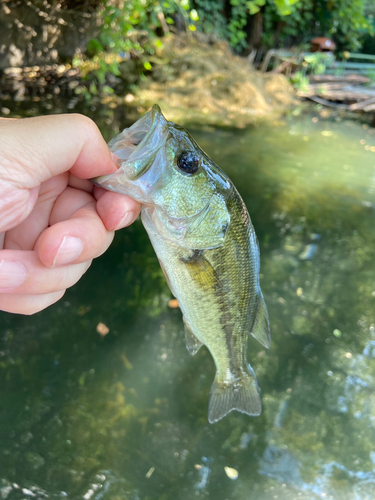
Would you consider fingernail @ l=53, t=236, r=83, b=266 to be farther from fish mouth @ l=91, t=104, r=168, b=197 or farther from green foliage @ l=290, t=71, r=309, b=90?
green foliage @ l=290, t=71, r=309, b=90

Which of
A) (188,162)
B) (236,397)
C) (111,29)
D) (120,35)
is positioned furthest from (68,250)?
(111,29)

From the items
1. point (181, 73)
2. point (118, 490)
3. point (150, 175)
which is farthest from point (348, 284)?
point (181, 73)

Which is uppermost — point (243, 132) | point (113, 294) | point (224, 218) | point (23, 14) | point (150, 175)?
point (23, 14)

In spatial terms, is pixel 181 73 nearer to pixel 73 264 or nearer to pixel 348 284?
pixel 348 284

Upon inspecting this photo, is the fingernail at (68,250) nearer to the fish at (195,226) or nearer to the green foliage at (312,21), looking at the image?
the fish at (195,226)

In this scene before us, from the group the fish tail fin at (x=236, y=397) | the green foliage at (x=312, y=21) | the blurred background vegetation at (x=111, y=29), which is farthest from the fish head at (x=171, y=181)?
the green foliage at (x=312, y=21)

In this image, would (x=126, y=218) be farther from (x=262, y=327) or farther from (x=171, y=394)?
(x=171, y=394)
